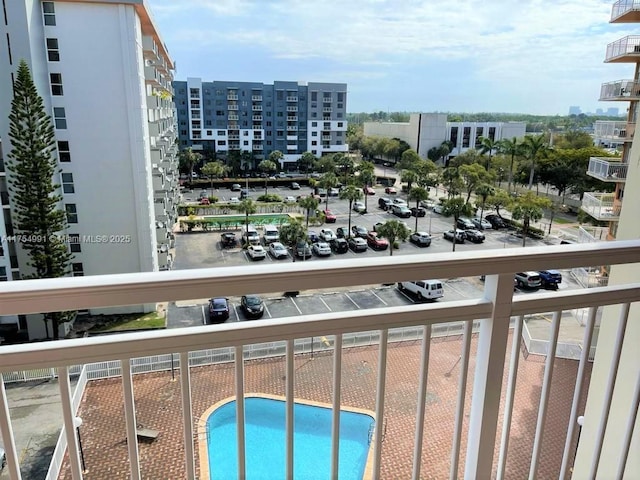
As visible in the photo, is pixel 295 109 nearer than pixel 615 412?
No

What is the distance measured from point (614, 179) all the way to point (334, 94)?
22678 mm

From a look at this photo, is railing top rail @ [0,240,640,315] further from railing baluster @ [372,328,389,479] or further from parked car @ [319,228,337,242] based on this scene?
parked car @ [319,228,337,242]

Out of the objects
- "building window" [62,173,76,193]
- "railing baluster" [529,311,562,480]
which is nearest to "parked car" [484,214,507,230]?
"railing baluster" [529,311,562,480]

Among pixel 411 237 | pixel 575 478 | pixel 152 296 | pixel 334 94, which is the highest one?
pixel 334 94

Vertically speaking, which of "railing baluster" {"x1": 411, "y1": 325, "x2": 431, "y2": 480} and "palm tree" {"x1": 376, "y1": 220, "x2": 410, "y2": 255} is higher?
"railing baluster" {"x1": 411, "y1": 325, "x2": 431, "y2": 480}

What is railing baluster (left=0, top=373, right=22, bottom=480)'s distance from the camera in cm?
67

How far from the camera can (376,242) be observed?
1202cm

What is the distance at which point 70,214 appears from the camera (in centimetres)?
1027

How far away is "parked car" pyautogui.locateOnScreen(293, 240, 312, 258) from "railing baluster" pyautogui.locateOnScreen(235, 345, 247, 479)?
10692 mm

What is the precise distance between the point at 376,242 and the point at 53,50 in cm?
855

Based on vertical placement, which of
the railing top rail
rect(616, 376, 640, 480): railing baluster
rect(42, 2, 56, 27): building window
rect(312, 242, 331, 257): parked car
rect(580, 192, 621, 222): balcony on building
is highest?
rect(42, 2, 56, 27): building window

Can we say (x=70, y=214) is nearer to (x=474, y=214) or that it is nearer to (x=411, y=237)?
(x=411, y=237)

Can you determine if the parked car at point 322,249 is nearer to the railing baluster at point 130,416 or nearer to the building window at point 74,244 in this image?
the building window at point 74,244

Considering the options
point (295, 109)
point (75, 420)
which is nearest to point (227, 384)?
point (75, 420)
